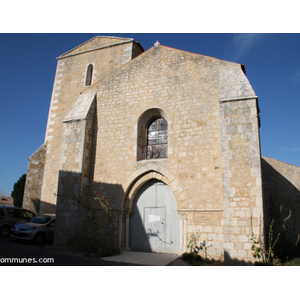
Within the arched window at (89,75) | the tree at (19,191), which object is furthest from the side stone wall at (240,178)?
the tree at (19,191)

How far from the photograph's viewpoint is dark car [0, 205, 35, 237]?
1053 cm

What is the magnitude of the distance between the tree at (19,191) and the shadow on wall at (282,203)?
48.8ft

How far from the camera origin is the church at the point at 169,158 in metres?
7.10

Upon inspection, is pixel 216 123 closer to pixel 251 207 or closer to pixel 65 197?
pixel 251 207

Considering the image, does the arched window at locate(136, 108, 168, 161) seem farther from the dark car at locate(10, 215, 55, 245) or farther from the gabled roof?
the gabled roof

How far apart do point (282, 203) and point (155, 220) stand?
17.9 ft

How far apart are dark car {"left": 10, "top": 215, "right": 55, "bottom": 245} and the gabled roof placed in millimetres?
8889

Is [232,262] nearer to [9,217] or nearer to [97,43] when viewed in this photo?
[9,217]

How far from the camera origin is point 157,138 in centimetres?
922

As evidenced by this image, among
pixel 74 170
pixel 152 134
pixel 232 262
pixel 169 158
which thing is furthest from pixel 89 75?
pixel 232 262

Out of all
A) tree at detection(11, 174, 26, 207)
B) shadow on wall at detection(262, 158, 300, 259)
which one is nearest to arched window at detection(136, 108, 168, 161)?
shadow on wall at detection(262, 158, 300, 259)

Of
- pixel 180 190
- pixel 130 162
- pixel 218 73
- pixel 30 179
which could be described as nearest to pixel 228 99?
pixel 218 73

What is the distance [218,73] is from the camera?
8.54 metres

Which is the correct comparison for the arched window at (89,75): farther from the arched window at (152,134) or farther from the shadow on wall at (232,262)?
the shadow on wall at (232,262)
